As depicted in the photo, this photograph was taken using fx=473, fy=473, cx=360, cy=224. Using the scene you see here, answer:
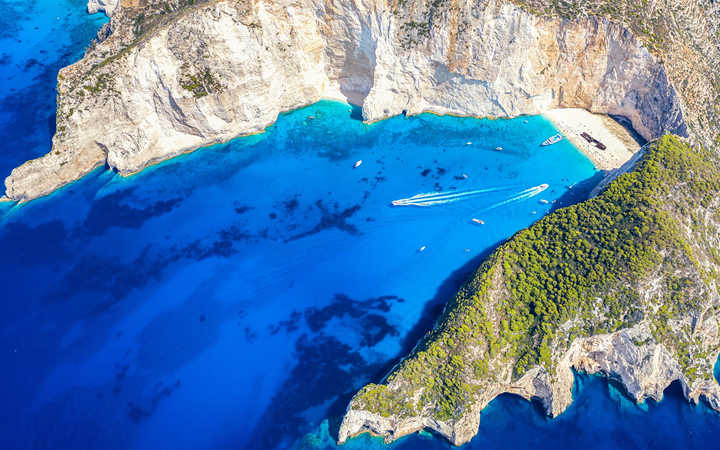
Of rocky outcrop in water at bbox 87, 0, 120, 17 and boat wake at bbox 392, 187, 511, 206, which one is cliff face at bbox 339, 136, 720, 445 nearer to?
boat wake at bbox 392, 187, 511, 206

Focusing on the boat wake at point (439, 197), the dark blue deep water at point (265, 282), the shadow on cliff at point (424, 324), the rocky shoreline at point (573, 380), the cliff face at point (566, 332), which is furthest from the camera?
the boat wake at point (439, 197)

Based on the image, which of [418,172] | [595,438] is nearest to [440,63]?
[418,172]

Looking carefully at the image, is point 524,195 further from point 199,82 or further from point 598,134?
point 199,82

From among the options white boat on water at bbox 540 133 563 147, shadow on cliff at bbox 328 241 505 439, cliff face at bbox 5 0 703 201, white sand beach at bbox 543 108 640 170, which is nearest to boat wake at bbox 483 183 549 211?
shadow on cliff at bbox 328 241 505 439

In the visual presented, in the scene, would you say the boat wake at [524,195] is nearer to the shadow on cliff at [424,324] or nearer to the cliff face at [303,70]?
the shadow on cliff at [424,324]

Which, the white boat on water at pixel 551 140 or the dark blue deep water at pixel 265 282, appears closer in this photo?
the dark blue deep water at pixel 265 282

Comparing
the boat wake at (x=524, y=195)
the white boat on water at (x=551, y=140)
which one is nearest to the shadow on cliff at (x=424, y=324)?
the boat wake at (x=524, y=195)

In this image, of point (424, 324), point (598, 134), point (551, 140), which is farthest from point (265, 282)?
point (598, 134)
